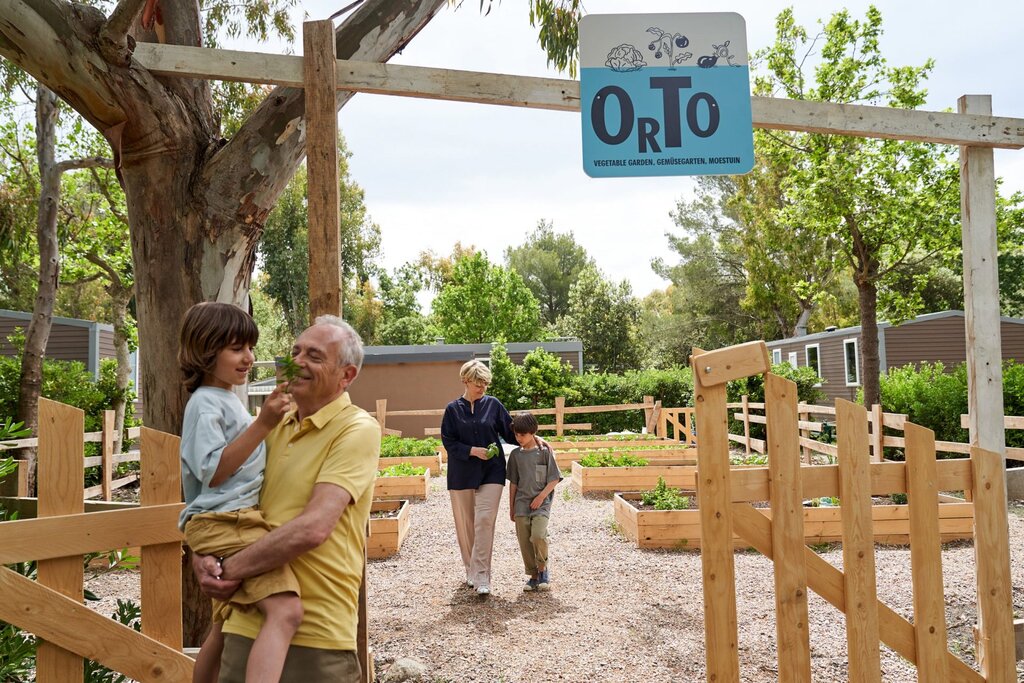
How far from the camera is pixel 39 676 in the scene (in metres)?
2.59

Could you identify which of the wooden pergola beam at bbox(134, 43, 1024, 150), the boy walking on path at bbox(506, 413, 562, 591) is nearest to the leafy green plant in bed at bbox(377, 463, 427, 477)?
the boy walking on path at bbox(506, 413, 562, 591)

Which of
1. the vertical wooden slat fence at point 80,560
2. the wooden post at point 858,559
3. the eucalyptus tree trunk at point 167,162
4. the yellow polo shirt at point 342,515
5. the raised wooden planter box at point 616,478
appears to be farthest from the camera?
the raised wooden planter box at point 616,478

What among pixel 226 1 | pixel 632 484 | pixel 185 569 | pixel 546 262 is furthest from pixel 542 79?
pixel 546 262

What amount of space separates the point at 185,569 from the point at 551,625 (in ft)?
9.79

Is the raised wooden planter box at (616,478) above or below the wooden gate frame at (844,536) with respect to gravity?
below

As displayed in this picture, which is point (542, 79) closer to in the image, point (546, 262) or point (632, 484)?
point (632, 484)

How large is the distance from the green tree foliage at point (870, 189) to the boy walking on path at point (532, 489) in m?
10.2

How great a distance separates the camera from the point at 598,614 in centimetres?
588

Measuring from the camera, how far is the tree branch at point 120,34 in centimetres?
319

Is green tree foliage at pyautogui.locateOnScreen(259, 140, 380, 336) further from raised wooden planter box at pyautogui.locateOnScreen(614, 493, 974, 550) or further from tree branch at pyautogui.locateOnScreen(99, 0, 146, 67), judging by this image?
tree branch at pyautogui.locateOnScreen(99, 0, 146, 67)

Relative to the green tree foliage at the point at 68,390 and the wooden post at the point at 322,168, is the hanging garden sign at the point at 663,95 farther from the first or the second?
the green tree foliage at the point at 68,390

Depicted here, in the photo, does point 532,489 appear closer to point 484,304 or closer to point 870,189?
point 870,189

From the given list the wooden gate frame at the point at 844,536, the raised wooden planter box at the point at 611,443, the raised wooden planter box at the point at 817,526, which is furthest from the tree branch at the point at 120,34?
the raised wooden planter box at the point at 611,443

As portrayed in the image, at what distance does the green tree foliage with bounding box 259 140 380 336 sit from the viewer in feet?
140
